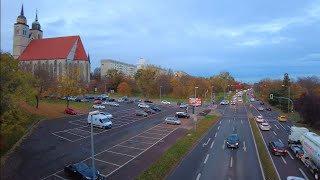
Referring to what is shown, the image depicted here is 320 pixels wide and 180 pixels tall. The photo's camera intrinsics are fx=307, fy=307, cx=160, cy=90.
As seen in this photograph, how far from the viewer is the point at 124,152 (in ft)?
102

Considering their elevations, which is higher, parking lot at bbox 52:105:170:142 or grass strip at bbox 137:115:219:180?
parking lot at bbox 52:105:170:142

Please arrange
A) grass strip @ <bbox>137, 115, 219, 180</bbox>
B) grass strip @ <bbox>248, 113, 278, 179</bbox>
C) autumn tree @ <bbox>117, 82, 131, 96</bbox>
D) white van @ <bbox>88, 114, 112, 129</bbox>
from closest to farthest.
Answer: grass strip @ <bbox>137, 115, 219, 180</bbox> < grass strip @ <bbox>248, 113, 278, 179</bbox> < white van @ <bbox>88, 114, 112, 129</bbox> < autumn tree @ <bbox>117, 82, 131, 96</bbox>

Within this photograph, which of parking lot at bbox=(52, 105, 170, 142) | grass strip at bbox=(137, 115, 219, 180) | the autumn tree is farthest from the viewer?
the autumn tree

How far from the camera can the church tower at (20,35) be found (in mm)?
112000

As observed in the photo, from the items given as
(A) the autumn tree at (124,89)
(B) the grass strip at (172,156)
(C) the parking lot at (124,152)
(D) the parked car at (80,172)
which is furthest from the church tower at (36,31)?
(D) the parked car at (80,172)

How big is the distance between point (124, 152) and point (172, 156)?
5.06 metres

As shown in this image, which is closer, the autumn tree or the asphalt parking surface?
the asphalt parking surface

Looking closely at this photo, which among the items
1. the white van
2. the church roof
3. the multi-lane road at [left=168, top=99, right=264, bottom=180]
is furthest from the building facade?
the multi-lane road at [left=168, top=99, right=264, bottom=180]

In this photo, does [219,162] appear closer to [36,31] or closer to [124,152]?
[124,152]

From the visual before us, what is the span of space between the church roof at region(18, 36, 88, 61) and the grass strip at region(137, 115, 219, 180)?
76642mm

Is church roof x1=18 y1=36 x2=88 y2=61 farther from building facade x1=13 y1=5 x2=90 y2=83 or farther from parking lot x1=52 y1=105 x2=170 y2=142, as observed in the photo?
parking lot x1=52 y1=105 x2=170 y2=142

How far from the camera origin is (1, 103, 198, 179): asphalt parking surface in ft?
81.5

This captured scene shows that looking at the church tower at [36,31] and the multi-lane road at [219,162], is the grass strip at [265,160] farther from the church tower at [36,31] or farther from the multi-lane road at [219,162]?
the church tower at [36,31]

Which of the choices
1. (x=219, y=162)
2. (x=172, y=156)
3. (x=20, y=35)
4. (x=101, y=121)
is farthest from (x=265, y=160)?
(x=20, y=35)
